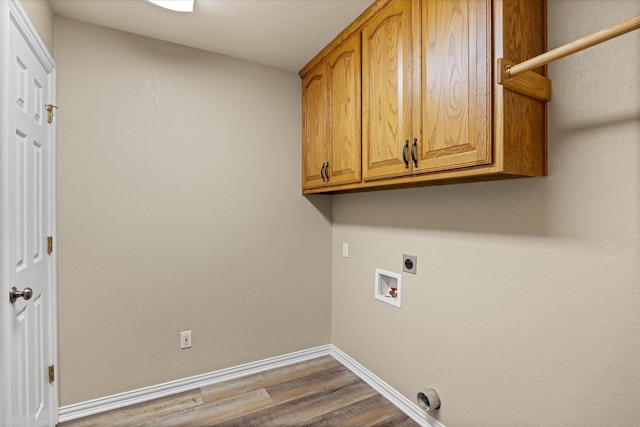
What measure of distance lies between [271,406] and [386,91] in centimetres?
208

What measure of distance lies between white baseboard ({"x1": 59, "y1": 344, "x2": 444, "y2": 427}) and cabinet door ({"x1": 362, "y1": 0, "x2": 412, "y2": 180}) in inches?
57.5

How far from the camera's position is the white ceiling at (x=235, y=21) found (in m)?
1.78

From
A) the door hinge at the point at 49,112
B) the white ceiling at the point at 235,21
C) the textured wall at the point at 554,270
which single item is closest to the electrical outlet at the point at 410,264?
the textured wall at the point at 554,270

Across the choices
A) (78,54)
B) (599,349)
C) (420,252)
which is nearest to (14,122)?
(78,54)

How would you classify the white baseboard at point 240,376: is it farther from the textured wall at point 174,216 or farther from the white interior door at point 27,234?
the white interior door at point 27,234

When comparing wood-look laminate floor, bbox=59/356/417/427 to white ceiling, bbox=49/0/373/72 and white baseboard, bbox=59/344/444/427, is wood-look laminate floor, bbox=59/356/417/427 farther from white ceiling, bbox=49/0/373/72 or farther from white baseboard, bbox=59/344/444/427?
white ceiling, bbox=49/0/373/72

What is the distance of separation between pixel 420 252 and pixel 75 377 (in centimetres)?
226

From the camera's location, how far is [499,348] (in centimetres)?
148

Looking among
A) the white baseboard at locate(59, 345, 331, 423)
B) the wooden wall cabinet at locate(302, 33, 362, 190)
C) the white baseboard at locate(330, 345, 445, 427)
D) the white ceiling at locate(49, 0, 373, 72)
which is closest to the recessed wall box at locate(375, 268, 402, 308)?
the white baseboard at locate(330, 345, 445, 427)

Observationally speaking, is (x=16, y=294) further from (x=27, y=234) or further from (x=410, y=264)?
(x=410, y=264)

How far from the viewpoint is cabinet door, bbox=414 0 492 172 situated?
122cm

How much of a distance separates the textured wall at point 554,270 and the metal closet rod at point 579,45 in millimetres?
286

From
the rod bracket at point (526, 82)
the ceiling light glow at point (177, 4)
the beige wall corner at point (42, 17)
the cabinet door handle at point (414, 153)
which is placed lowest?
the cabinet door handle at point (414, 153)

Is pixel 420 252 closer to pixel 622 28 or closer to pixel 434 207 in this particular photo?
pixel 434 207
